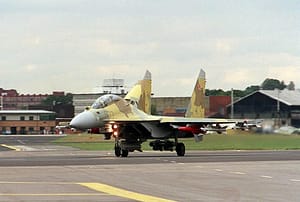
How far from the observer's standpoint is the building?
179m

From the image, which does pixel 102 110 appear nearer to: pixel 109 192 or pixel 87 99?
pixel 109 192

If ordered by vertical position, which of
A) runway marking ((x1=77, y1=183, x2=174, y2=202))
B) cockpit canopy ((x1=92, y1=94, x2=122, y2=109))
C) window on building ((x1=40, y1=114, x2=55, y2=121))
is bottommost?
runway marking ((x1=77, y1=183, x2=174, y2=202))

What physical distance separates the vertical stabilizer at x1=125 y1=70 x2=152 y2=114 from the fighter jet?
1000mm

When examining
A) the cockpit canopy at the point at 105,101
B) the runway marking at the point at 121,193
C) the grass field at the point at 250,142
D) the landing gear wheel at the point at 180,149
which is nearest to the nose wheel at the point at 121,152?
the cockpit canopy at the point at 105,101

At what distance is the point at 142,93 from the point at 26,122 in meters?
132

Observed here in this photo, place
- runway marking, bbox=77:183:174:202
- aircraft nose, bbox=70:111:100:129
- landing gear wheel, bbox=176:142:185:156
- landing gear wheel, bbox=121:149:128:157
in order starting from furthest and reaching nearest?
landing gear wheel, bbox=176:142:185:156
landing gear wheel, bbox=121:149:128:157
aircraft nose, bbox=70:111:100:129
runway marking, bbox=77:183:174:202

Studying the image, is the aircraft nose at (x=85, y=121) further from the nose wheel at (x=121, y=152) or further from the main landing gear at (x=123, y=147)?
the nose wheel at (x=121, y=152)

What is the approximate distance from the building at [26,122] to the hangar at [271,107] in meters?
93.9

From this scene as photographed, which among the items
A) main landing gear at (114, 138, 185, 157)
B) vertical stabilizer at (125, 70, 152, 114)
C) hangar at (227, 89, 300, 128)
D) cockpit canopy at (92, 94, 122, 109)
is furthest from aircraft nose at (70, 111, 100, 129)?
hangar at (227, 89, 300, 128)

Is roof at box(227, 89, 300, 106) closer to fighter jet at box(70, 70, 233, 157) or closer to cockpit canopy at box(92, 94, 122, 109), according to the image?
fighter jet at box(70, 70, 233, 157)

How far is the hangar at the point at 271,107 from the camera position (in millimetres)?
68250

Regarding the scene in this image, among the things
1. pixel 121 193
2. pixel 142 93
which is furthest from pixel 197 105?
pixel 121 193

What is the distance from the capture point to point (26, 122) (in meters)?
182

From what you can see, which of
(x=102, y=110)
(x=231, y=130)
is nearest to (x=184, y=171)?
(x=102, y=110)
